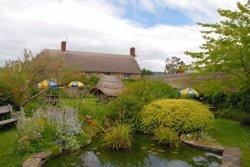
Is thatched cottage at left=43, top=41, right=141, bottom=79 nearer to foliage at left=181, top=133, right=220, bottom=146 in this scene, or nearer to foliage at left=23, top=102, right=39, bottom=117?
foliage at left=23, top=102, right=39, bottom=117

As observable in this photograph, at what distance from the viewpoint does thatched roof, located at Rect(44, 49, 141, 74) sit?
60.1 meters

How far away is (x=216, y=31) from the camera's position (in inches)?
756

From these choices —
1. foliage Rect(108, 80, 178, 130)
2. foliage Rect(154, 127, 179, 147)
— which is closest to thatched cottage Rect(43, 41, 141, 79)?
foliage Rect(108, 80, 178, 130)

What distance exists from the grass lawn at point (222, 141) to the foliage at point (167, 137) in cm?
195

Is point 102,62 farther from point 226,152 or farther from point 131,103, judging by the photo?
point 226,152

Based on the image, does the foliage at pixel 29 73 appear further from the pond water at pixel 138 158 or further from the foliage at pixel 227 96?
the foliage at pixel 227 96

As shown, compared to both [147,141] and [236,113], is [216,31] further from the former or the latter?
[147,141]

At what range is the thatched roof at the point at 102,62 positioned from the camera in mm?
60094

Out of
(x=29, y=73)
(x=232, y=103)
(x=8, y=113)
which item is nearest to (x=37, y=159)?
(x=8, y=113)

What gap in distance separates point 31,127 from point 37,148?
2.19 feet

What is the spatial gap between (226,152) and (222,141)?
340cm

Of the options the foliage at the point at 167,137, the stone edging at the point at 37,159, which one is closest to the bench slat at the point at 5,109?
the stone edging at the point at 37,159

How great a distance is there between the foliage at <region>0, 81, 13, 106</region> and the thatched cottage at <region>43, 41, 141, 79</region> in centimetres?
4117

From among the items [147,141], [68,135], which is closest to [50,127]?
[68,135]
